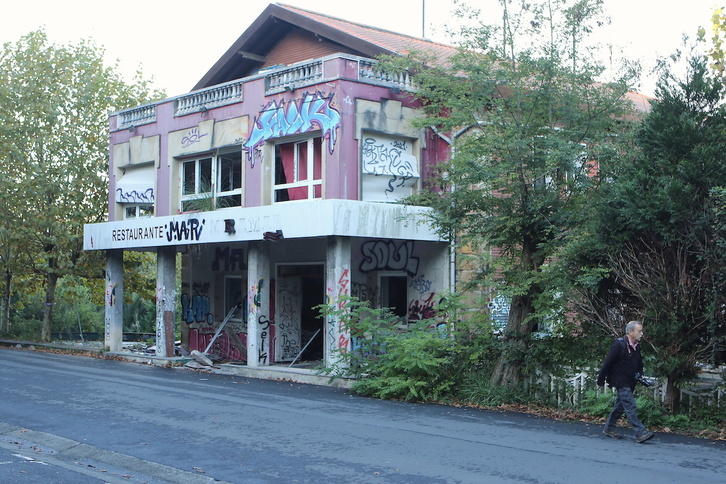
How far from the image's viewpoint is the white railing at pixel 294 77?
19047 millimetres

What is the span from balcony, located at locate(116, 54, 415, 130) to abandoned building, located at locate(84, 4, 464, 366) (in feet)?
0.13

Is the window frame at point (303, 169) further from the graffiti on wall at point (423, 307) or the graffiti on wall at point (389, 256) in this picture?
the graffiti on wall at point (423, 307)

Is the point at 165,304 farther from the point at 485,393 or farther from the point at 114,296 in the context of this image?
the point at 485,393

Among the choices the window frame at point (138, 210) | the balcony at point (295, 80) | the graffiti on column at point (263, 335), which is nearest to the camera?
the balcony at point (295, 80)

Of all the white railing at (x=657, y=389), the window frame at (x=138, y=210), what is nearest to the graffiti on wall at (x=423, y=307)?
the white railing at (x=657, y=389)

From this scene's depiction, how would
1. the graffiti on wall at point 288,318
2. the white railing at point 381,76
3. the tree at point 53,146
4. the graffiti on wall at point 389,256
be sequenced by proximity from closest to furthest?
the white railing at point 381,76 → the graffiti on wall at point 389,256 → the graffiti on wall at point 288,318 → the tree at point 53,146

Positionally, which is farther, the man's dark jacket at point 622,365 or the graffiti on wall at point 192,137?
the graffiti on wall at point 192,137

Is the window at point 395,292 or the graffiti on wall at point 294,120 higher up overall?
the graffiti on wall at point 294,120

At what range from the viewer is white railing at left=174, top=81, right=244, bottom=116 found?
21105 millimetres

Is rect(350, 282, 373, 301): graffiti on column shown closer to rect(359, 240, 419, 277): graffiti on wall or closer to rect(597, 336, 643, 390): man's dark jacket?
rect(359, 240, 419, 277): graffiti on wall

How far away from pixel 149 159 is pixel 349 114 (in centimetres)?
787

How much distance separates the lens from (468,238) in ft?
50.4

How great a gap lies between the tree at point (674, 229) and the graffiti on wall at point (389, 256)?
8.53 meters

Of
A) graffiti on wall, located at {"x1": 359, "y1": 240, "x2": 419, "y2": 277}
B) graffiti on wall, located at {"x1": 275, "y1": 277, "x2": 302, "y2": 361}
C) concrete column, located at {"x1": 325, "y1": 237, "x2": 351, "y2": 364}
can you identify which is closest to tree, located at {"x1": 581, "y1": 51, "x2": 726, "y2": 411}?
concrete column, located at {"x1": 325, "y1": 237, "x2": 351, "y2": 364}
